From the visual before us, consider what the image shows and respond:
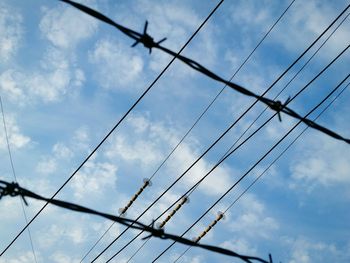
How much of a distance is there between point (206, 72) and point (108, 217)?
1.58 metres

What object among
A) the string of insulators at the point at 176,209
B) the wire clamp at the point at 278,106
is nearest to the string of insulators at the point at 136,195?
the string of insulators at the point at 176,209

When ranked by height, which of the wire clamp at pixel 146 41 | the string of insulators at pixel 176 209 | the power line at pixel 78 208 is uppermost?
the string of insulators at pixel 176 209

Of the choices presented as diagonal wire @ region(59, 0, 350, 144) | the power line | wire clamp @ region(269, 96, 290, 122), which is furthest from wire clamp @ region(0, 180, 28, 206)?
wire clamp @ region(269, 96, 290, 122)

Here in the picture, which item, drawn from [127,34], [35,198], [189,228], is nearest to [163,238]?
[35,198]

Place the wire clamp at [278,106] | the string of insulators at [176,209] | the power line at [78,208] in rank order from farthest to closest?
the string of insulators at [176,209] → the wire clamp at [278,106] → the power line at [78,208]

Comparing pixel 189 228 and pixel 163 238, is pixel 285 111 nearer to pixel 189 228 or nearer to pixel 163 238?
pixel 163 238

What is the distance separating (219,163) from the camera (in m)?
6.15

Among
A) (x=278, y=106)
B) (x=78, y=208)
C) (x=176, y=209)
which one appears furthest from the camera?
(x=176, y=209)

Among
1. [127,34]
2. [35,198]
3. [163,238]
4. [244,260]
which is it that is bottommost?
[244,260]

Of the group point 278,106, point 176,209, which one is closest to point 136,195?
point 176,209

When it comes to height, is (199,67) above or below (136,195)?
below

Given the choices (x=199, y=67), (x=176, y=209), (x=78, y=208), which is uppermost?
(x=176, y=209)

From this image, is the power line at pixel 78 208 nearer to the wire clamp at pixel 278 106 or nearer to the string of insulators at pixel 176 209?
the wire clamp at pixel 278 106

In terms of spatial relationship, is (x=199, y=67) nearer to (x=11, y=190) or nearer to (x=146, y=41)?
(x=146, y=41)
